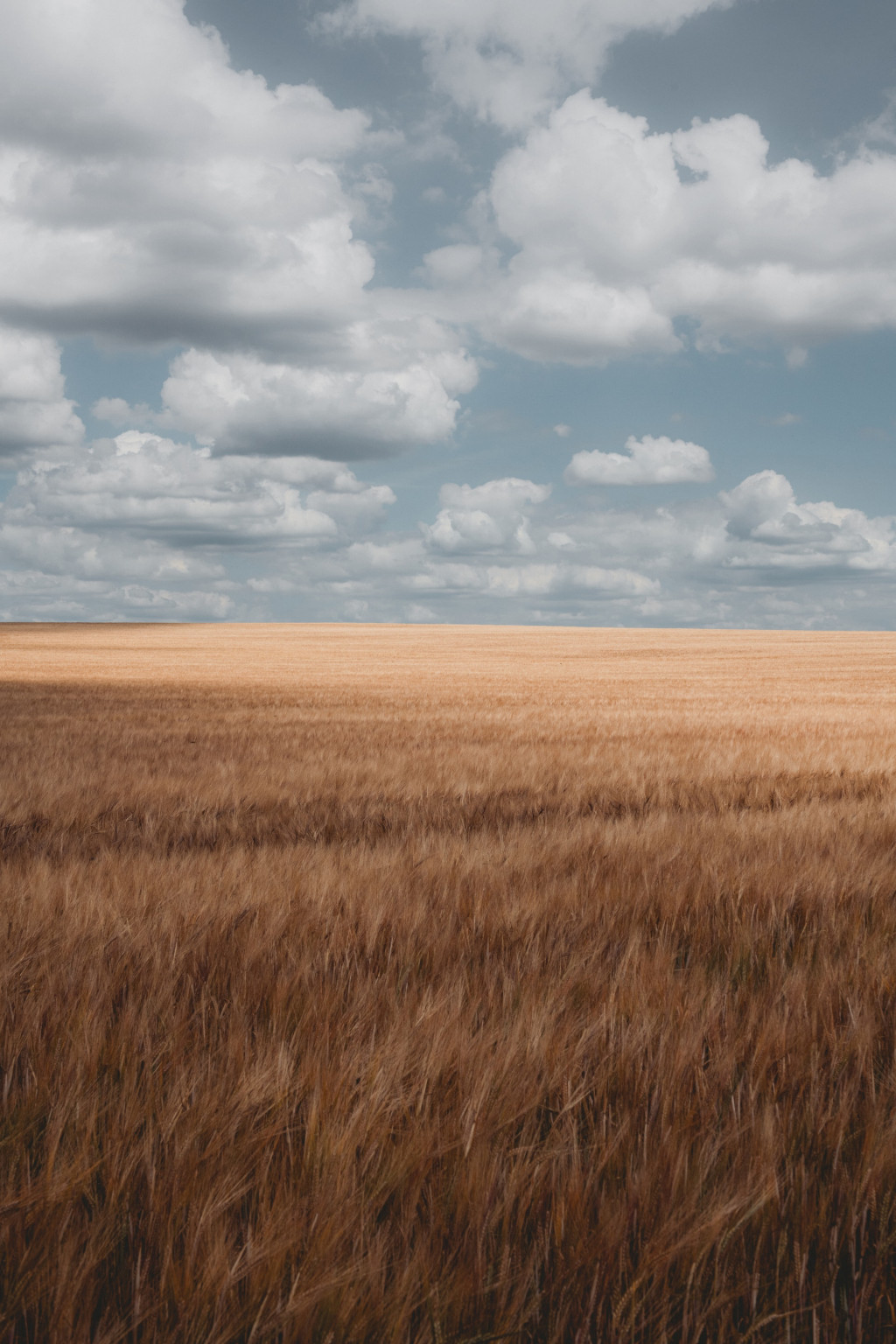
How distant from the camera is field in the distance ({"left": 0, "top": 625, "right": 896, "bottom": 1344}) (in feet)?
4.26

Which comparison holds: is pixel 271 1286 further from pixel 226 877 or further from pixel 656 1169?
pixel 226 877

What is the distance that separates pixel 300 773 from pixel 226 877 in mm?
4255

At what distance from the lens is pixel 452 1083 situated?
1.89m

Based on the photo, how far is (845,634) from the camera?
88750 mm

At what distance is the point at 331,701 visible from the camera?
19500mm

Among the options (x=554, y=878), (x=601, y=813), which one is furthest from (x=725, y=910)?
(x=601, y=813)

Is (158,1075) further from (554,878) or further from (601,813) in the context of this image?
(601,813)

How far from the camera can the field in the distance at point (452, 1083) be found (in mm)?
1300

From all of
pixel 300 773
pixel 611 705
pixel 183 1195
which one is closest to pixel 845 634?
pixel 611 705

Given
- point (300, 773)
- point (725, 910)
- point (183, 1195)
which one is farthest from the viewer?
point (300, 773)

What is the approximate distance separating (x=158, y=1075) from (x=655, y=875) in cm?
263

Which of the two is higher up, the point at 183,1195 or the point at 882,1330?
the point at 183,1195

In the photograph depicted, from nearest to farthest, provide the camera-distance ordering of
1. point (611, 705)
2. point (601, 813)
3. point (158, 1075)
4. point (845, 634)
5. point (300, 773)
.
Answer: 1. point (158, 1075)
2. point (601, 813)
3. point (300, 773)
4. point (611, 705)
5. point (845, 634)

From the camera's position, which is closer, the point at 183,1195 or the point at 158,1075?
the point at 183,1195
